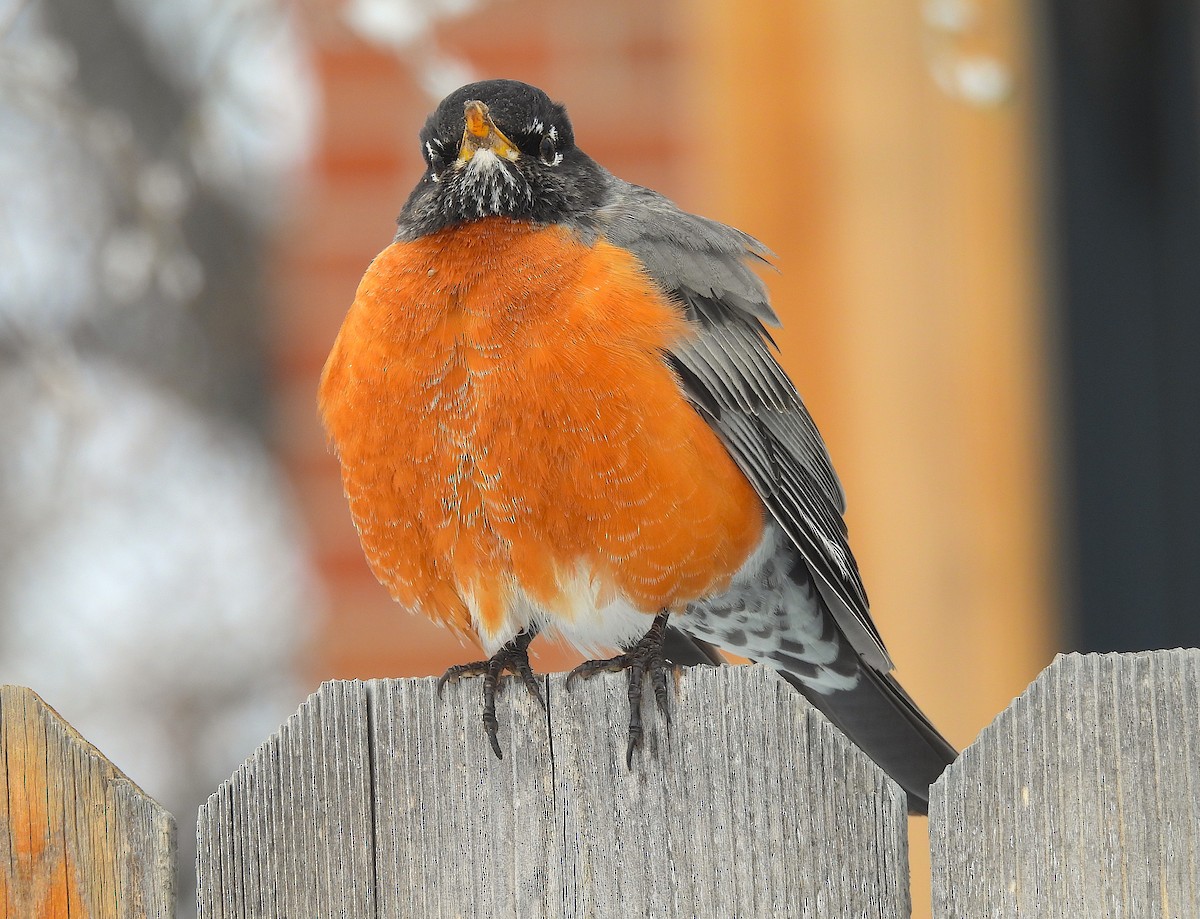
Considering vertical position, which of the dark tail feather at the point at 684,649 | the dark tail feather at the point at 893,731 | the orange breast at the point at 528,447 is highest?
the orange breast at the point at 528,447

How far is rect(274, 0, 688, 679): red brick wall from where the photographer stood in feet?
15.0

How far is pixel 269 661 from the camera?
483cm

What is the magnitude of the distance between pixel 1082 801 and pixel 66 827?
3.96ft

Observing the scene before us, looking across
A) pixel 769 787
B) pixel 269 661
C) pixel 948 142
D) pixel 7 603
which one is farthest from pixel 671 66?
pixel 769 787

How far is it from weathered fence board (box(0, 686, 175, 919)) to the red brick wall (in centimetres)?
252

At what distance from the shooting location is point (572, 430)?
288 cm

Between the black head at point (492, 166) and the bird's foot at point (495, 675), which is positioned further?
the black head at point (492, 166)

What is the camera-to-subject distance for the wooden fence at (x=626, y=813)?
184 centimetres

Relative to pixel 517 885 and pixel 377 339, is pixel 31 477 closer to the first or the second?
pixel 377 339

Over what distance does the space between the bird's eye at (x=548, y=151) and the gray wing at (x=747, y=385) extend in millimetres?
155

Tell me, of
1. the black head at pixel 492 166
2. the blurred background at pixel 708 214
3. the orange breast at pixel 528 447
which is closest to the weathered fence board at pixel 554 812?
the orange breast at pixel 528 447

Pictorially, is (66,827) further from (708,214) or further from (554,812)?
(708,214)

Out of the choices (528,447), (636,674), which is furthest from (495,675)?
(528,447)

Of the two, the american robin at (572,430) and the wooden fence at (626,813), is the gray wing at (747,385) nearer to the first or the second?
the american robin at (572,430)
